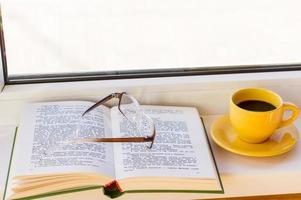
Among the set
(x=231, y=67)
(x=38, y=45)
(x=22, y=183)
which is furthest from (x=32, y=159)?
(x=231, y=67)

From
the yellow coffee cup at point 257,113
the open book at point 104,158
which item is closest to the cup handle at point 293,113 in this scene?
the yellow coffee cup at point 257,113

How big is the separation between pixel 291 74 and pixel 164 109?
27cm

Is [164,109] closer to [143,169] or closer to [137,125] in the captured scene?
[137,125]

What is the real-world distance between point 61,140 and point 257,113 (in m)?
0.33

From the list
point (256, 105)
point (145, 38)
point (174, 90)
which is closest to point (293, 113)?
point (256, 105)

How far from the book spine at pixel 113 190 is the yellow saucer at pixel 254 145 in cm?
21

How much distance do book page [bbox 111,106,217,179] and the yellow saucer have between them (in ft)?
0.11

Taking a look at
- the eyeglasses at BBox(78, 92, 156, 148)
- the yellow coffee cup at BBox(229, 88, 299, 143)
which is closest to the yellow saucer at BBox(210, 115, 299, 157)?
the yellow coffee cup at BBox(229, 88, 299, 143)

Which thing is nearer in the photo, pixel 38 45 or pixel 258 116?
pixel 258 116

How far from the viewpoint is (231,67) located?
3.39 feet

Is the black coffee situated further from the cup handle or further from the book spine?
the book spine

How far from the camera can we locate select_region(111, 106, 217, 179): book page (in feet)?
2.65

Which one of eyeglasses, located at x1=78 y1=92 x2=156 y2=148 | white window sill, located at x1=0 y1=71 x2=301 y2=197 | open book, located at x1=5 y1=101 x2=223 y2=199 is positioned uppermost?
white window sill, located at x1=0 y1=71 x2=301 y2=197

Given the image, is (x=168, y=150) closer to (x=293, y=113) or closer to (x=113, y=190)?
(x=113, y=190)
